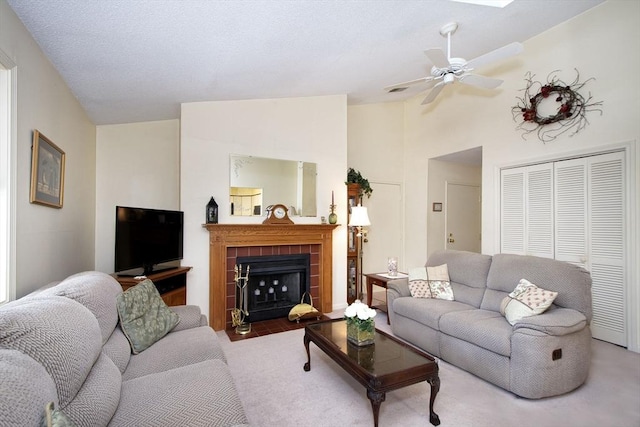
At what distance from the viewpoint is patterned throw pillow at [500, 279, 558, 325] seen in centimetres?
240

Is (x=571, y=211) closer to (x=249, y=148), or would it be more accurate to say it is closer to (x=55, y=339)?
(x=249, y=148)

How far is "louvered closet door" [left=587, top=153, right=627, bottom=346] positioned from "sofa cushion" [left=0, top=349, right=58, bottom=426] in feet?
15.1

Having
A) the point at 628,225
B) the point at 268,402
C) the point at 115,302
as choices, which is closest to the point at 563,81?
the point at 628,225

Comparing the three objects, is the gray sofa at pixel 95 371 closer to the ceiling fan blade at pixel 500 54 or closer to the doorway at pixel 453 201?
the ceiling fan blade at pixel 500 54

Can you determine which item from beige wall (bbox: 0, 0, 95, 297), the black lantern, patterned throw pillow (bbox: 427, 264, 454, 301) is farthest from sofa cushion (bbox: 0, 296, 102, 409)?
patterned throw pillow (bbox: 427, 264, 454, 301)

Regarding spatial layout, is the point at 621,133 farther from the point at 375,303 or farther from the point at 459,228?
the point at 375,303

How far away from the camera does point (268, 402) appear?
2.17 m

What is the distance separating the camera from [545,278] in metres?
2.62

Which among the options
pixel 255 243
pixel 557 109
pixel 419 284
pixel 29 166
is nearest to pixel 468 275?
pixel 419 284

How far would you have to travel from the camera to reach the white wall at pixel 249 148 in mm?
3666

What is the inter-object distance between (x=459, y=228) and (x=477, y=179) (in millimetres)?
1077

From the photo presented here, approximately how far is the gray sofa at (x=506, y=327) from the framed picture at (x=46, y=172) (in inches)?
129

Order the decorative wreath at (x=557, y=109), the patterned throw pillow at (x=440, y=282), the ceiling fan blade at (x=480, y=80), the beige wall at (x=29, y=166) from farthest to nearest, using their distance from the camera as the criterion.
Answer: the decorative wreath at (x=557, y=109) < the patterned throw pillow at (x=440, y=282) < the ceiling fan blade at (x=480, y=80) < the beige wall at (x=29, y=166)

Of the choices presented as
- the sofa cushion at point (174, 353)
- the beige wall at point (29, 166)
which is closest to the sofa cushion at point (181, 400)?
the sofa cushion at point (174, 353)
